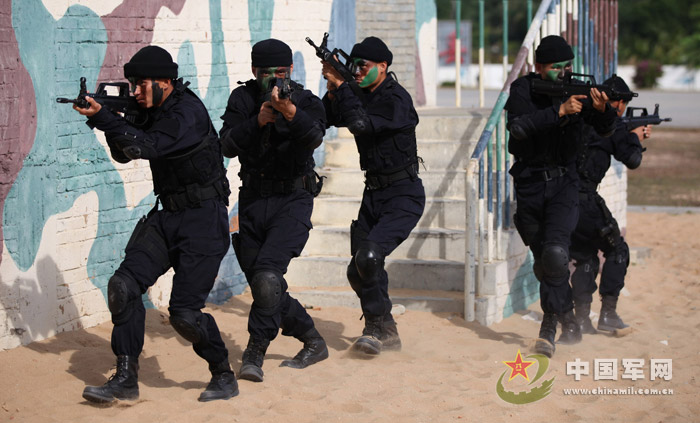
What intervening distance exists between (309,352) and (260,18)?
3.60m

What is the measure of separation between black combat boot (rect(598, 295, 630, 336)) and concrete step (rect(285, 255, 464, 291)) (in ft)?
3.84

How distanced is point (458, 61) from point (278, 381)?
762cm

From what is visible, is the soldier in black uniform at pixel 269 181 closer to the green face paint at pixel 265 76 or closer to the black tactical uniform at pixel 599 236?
the green face paint at pixel 265 76

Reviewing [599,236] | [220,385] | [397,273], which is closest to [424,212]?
[397,273]

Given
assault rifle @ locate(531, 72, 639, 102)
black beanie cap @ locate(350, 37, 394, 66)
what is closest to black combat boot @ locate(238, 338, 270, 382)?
black beanie cap @ locate(350, 37, 394, 66)

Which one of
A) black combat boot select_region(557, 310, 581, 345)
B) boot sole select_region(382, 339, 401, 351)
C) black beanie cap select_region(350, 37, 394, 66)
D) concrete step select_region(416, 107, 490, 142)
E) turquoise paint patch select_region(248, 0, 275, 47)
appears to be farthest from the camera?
concrete step select_region(416, 107, 490, 142)

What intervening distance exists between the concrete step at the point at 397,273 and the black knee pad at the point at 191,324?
10.8ft

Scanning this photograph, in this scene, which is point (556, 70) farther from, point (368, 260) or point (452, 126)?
point (452, 126)

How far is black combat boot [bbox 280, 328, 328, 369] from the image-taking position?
266 inches

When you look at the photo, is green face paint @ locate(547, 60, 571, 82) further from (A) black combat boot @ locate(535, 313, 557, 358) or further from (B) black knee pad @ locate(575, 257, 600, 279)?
(B) black knee pad @ locate(575, 257, 600, 279)

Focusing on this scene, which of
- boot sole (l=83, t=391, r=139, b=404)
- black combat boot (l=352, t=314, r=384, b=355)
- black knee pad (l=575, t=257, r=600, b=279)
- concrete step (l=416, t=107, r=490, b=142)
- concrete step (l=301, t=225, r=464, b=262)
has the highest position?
concrete step (l=416, t=107, r=490, b=142)

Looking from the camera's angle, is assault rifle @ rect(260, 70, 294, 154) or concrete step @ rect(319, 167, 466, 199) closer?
assault rifle @ rect(260, 70, 294, 154)

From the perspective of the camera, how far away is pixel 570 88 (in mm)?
7109

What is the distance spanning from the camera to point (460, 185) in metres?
9.59
